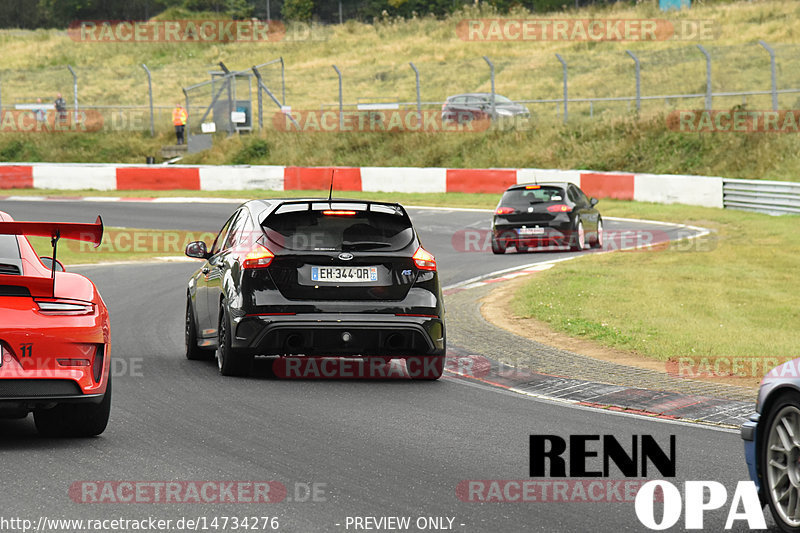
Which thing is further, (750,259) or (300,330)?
(750,259)

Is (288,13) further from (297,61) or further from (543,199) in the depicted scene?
(543,199)

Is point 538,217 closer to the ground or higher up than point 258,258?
closer to the ground

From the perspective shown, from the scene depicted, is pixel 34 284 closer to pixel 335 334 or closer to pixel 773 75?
pixel 335 334

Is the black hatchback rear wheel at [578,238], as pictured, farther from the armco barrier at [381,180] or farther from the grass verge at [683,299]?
the armco barrier at [381,180]

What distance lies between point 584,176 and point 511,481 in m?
27.4

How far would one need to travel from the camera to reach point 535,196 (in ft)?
74.9

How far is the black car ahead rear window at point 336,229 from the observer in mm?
10562

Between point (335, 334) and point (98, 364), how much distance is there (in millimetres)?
2924

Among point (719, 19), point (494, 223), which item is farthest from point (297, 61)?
point (494, 223)

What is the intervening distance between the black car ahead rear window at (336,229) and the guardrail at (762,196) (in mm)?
19501

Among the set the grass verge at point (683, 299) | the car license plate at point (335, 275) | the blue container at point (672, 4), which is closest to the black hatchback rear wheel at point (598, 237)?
the grass verge at point (683, 299)

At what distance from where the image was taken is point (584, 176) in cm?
3375

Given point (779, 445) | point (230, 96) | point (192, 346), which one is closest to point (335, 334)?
point (192, 346)

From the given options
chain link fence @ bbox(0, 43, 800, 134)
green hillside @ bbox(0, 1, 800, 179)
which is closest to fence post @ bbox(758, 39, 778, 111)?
chain link fence @ bbox(0, 43, 800, 134)
